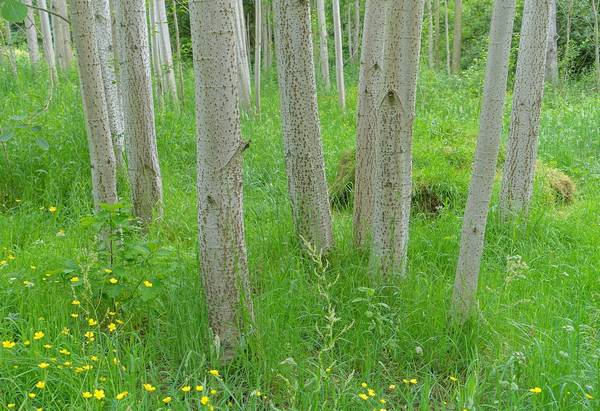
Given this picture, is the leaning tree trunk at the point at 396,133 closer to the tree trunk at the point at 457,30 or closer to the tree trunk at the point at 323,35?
the tree trunk at the point at 323,35

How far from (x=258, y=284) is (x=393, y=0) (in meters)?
1.80

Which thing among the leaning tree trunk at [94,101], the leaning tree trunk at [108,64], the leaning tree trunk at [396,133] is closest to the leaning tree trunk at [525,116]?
the leaning tree trunk at [396,133]

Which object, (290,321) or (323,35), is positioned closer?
(290,321)

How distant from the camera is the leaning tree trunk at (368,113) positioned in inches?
152

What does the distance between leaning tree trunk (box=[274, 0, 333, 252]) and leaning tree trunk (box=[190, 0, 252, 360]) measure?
0.97 metres

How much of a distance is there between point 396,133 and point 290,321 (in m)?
1.20

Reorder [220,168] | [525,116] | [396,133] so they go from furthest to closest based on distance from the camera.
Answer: [525,116] → [396,133] → [220,168]

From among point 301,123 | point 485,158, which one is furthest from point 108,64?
point 485,158

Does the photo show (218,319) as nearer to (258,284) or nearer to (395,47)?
(258,284)

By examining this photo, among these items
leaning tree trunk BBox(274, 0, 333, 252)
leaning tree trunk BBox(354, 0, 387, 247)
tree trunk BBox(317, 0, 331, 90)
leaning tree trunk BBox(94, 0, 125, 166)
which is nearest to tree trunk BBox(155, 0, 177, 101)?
tree trunk BBox(317, 0, 331, 90)

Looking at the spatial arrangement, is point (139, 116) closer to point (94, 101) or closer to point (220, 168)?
point (94, 101)

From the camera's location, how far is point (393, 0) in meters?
3.11

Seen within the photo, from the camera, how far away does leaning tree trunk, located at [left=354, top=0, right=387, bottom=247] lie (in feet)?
12.7

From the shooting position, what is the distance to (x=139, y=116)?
4.58m
